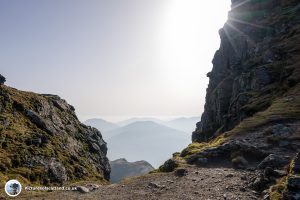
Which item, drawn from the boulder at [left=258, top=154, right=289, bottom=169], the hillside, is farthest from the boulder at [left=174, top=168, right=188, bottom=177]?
the boulder at [left=258, top=154, right=289, bottom=169]

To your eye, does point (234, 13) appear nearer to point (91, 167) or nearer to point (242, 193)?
point (91, 167)

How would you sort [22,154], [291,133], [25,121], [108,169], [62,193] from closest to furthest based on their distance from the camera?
[62,193]
[291,133]
[22,154]
[25,121]
[108,169]

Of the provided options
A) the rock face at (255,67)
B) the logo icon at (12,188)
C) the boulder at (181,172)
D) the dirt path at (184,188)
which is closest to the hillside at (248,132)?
the dirt path at (184,188)

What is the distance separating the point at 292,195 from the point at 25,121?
74.8m

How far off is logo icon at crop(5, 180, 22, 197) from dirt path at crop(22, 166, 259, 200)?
25.2ft

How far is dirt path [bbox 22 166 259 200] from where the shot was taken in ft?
114

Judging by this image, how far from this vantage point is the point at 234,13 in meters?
160

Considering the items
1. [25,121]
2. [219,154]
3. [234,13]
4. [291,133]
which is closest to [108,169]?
[25,121]

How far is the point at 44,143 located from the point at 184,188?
52.2m

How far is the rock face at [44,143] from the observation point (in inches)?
2660

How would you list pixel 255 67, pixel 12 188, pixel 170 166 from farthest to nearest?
pixel 255 67
pixel 170 166
pixel 12 188

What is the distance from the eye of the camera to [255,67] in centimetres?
10456

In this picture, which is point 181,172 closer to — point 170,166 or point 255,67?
point 170,166

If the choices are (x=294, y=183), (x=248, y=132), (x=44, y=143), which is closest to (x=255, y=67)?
(x=248, y=132)
